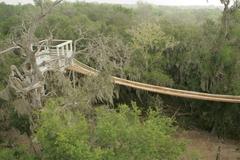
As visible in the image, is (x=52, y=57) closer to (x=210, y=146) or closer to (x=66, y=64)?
(x=66, y=64)

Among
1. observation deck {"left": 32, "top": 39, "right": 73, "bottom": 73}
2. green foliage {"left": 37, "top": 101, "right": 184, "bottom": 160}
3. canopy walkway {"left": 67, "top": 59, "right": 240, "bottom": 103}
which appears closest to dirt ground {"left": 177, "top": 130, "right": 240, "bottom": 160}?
canopy walkway {"left": 67, "top": 59, "right": 240, "bottom": 103}

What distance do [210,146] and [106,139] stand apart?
7.19 meters

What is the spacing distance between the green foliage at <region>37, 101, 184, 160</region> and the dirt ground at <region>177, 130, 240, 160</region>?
4.87 m

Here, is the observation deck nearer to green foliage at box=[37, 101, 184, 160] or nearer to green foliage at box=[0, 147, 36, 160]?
green foliage at box=[0, 147, 36, 160]

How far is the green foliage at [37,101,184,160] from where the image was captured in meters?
8.06

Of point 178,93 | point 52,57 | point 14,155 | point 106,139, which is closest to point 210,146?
point 178,93

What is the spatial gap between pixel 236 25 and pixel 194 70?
2067 millimetres

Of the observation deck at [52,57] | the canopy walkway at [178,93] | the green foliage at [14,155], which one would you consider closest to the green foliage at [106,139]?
the green foliage at [14,155]

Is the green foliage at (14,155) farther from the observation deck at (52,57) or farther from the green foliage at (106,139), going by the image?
the observation deck at (52,57)

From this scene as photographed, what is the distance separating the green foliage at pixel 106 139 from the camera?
8062 mm

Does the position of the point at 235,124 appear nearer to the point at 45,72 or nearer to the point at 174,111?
the point at 174,111

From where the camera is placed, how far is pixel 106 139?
8.34 meters

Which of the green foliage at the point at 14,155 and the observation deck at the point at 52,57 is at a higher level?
the observation deck at the point at 52,57

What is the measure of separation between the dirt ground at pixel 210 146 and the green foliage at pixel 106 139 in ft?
16.0
